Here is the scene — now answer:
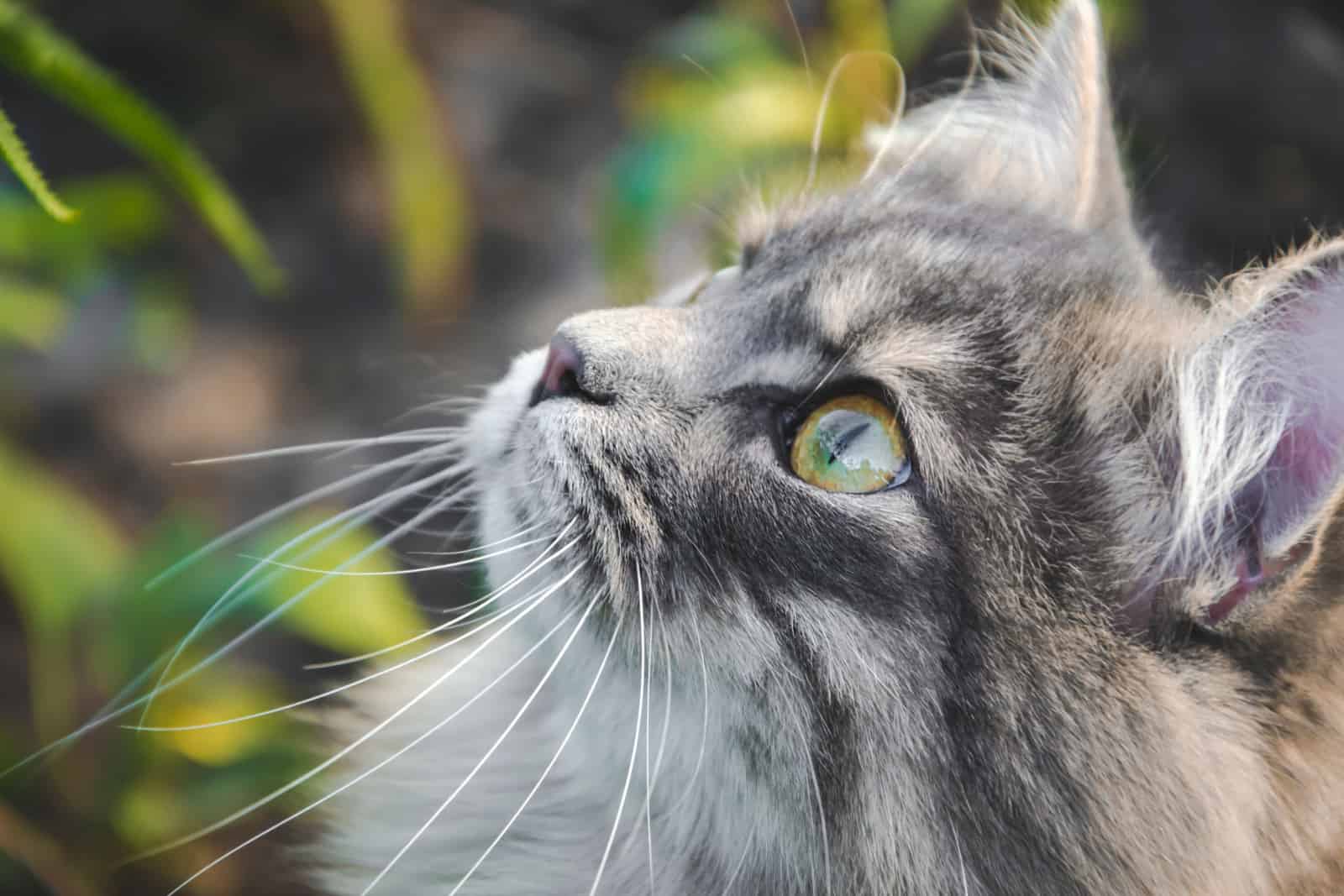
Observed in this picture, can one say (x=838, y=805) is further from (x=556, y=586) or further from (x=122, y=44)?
(x=122, y=44)

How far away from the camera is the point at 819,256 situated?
4.04ft

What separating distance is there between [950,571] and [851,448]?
0.48 ft

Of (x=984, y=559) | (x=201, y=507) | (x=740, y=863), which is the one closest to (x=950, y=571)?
(x=984, y=559)

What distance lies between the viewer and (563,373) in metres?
1.14

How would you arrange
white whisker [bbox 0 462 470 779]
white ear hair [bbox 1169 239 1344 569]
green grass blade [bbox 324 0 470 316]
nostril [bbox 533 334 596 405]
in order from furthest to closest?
1. green grass blade [bbox 324 0 470 316]
2. white whisker [bbox 0 462 470 779]
3. nostril [bbox 533 334 596 405]
4. white ear hair [bbox 1169 239 1344 569]

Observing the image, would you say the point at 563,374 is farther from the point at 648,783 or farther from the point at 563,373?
the point at 648,783

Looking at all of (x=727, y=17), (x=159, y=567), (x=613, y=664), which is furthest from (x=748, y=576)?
(x=727, y=17)

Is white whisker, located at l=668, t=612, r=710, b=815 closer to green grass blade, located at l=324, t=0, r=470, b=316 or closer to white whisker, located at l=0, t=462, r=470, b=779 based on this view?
white whisker, located at l=0, t=462, r=470, b=779

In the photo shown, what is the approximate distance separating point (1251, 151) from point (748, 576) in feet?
7.13

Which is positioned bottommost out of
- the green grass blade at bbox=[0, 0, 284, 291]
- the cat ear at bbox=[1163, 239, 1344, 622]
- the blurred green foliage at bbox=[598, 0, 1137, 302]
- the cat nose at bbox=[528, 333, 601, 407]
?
the cat ear at bbox=[1163, 239, 1344, 622]

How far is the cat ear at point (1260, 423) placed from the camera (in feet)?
2.86

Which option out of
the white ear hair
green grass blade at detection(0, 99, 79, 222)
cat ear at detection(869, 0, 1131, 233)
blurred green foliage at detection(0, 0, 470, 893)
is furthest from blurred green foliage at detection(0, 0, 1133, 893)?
the white ear hair

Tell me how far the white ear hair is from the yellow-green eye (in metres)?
0.25

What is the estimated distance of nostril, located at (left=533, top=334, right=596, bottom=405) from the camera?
1.12 meters
